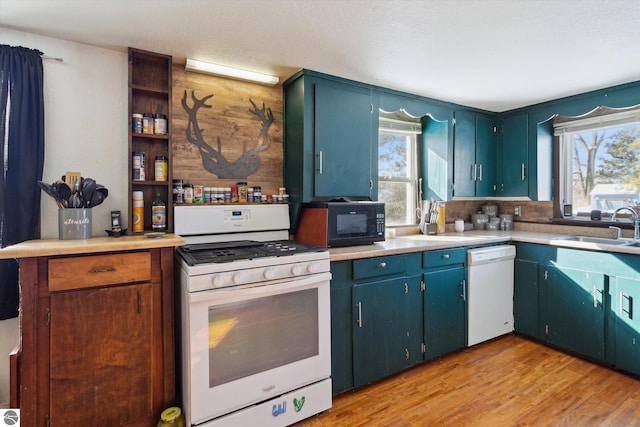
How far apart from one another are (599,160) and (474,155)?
1.09 m

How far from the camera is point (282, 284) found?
1861mm

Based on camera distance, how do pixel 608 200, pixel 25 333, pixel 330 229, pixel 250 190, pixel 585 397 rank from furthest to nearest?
pixel 608 200 → pixel 250 190 → pixel 330 229 → pixel 585 397 → pixel 25 333

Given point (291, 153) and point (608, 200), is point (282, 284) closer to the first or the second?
point (291, 153)

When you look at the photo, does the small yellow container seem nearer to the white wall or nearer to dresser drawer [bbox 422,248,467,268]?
dresser drawer [bbox 422,248,467,268]

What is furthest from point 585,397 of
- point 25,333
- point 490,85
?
point 25,333

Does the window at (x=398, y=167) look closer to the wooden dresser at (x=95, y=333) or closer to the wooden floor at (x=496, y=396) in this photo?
the wooden floor at (x=496, y=396)

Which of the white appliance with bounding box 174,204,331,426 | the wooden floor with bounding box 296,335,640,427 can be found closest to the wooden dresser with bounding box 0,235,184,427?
the white appliance with bounding box 174,204,331,426

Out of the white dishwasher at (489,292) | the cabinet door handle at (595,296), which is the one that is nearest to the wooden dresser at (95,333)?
the white dishwasher at (489,292)

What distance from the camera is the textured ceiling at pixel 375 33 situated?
1.65 meters

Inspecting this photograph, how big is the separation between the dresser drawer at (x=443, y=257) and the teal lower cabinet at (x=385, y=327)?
16 centimetres

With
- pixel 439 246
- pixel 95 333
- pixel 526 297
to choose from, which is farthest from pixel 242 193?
pixel 526 297

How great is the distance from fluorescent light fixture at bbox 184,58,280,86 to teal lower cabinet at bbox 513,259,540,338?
2.73 meters

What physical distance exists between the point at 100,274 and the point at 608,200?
13.4 feet

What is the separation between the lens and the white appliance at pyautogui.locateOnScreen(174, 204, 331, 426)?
167 cm
